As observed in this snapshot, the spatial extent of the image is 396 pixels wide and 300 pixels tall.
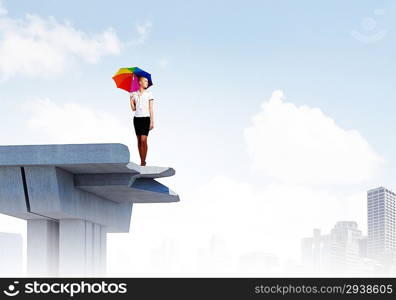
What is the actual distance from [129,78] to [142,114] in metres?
1.08

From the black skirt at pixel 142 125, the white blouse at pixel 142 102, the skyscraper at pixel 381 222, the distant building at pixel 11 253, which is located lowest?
the black skirt at pixel 142 125

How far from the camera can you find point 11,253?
8750 centimetres

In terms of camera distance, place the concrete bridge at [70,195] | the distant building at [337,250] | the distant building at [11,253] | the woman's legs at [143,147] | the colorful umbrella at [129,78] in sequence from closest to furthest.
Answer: the concrete bridge at [70,195] < the woman's legs at [143,147] < the colorful umbrella at [129,78] < the distant building at [11,253] < the distant building at [337,250]

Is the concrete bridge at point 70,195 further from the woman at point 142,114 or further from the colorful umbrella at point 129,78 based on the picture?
the colorful umbrella at point 129,78

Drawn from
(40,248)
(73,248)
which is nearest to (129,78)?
(73,248)

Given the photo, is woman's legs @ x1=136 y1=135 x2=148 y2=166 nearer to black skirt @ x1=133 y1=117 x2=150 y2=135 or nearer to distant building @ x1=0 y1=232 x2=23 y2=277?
black skirt @ x1=133 y1=117 x2=150 y2=135

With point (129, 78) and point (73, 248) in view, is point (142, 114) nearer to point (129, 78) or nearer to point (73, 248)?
point (129, 78)

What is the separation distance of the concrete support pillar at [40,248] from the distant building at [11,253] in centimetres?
6659

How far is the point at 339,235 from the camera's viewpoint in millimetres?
102125

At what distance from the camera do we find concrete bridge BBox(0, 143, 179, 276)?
16.2m

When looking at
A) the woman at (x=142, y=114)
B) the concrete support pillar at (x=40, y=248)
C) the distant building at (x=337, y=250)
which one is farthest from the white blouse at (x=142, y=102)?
the distant building at (x=337, y=250)

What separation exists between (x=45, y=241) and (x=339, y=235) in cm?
8660

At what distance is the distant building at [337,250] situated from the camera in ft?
324

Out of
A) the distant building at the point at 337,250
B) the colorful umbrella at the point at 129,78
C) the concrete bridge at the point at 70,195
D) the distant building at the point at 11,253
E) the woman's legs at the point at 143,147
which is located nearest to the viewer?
the concrete bridge at the point at 70,195
